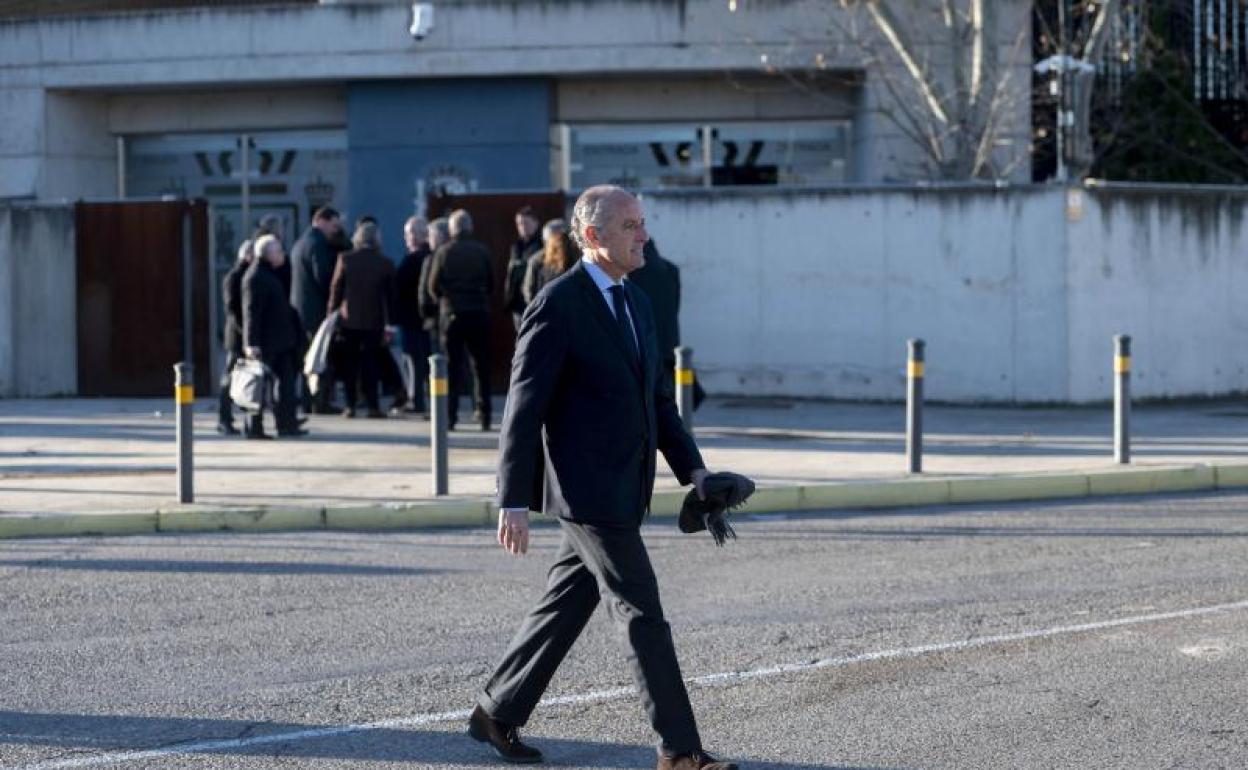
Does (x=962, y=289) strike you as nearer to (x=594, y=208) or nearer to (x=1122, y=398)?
(x=1122, y=398)

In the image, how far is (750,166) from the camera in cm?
2811

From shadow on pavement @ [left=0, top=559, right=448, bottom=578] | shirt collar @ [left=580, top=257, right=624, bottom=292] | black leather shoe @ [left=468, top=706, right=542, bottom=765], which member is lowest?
black leather shoe @ [left=468, top=706, right=542, bottom=765]

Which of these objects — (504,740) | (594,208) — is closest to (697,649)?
(504,740)

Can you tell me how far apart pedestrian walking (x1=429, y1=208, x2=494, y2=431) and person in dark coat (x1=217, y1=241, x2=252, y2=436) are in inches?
66.0

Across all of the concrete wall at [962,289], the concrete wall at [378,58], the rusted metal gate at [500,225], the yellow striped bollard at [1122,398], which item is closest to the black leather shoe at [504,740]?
the yellow striped bollard at [1122,398]

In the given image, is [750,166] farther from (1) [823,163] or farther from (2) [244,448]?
(2) [244,448]

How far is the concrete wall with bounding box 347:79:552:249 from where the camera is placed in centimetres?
2709

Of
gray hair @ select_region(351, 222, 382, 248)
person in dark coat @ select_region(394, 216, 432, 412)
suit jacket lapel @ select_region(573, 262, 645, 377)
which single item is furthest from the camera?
person in dark coat @ select_region(394, 216, 432, 412)

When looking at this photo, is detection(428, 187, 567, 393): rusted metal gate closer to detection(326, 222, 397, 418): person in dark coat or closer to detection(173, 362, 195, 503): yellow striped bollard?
detection(326, 222, 397, 418): person in dark coat

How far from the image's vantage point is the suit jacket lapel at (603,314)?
637 centimetres

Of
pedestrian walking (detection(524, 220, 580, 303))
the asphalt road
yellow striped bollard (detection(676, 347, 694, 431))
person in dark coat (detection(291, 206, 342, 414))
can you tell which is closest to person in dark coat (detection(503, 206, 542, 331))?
pedestrian walking (detection(524, 220, 580, 303))

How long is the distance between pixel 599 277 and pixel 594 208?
9.1 inches

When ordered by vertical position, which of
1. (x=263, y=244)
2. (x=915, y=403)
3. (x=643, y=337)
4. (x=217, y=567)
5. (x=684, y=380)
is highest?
(x=263, y=244)

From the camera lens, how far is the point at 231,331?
17.1 meters
